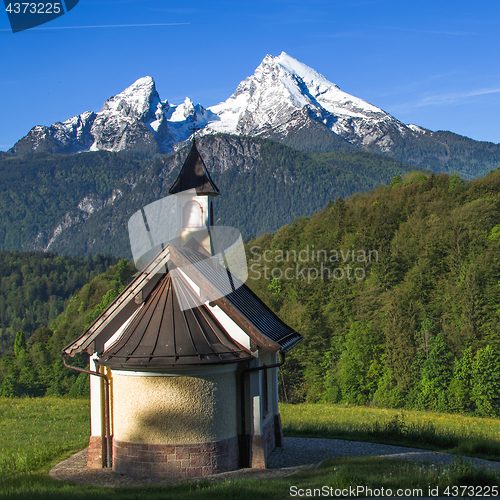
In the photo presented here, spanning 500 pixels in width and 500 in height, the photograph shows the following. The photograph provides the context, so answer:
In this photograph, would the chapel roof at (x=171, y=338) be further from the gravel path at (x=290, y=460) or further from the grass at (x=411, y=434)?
the grass at (x=411, y=434)

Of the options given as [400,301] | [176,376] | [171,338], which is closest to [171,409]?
[176,376]

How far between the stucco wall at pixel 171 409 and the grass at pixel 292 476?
1.49 m

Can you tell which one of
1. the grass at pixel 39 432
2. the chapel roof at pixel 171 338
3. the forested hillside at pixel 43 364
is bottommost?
the forested hillside at pixel 43 364

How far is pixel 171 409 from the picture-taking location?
583 inches

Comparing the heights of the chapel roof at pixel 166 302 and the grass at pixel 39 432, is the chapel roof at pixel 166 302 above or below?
above

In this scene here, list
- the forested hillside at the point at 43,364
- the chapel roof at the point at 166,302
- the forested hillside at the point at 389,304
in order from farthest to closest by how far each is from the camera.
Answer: the forested hillside at the point at 43,364 < the forested hillside at the point at 389,304 < the chapel roof at the point at 166,302

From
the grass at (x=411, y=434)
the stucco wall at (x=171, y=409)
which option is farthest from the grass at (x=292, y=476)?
the stucco wall at (x=171, y=409)

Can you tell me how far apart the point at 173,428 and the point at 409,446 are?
364 inches

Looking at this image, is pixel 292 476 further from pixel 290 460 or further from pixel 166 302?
pixel 166 302

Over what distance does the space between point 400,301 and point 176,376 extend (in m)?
48.7

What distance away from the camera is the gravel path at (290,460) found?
1473 centimetres

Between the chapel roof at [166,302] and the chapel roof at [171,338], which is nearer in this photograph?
the chapel roof at [171,338]

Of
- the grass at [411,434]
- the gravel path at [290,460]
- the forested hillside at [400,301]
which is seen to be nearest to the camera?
the gravel path at [290,460]

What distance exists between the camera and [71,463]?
1689 centimetres
